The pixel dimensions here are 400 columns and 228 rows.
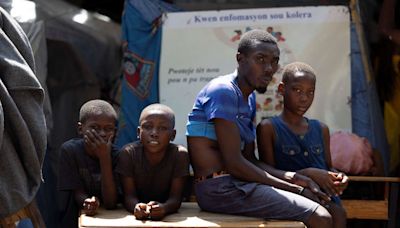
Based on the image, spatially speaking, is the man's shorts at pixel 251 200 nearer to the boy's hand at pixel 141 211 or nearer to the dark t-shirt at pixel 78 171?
the boy's hand at pixel 141 211

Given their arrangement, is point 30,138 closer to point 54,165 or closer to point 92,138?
point 92,138

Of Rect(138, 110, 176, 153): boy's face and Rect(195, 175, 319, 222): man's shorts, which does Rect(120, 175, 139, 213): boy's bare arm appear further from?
Rect(195, 175, 319, 222): man's shorts

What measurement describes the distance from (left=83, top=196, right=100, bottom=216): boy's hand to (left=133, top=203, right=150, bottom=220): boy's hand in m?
0.25

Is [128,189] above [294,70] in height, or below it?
below

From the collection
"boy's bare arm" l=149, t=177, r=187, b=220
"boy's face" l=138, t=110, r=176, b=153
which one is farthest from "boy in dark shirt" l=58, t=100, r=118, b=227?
"boy's bare arm" l=149, t=177, r=187, b=220

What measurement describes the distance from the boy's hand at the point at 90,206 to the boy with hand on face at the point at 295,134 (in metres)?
1.00

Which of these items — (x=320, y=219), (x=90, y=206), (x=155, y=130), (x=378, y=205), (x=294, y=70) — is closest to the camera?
(x=320, y=219)

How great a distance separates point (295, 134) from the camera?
4.09m

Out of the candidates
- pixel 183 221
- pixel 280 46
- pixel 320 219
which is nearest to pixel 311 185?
pixel 320 219

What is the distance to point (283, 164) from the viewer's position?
412 centimetres

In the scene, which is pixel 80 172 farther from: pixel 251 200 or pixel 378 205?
pixel 378 205

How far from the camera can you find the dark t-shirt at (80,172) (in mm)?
4129

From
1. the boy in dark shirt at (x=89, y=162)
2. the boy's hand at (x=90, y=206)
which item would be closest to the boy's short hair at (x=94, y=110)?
the boy in dark shirt at (x=89, y=162)

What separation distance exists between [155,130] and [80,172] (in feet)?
1.82
